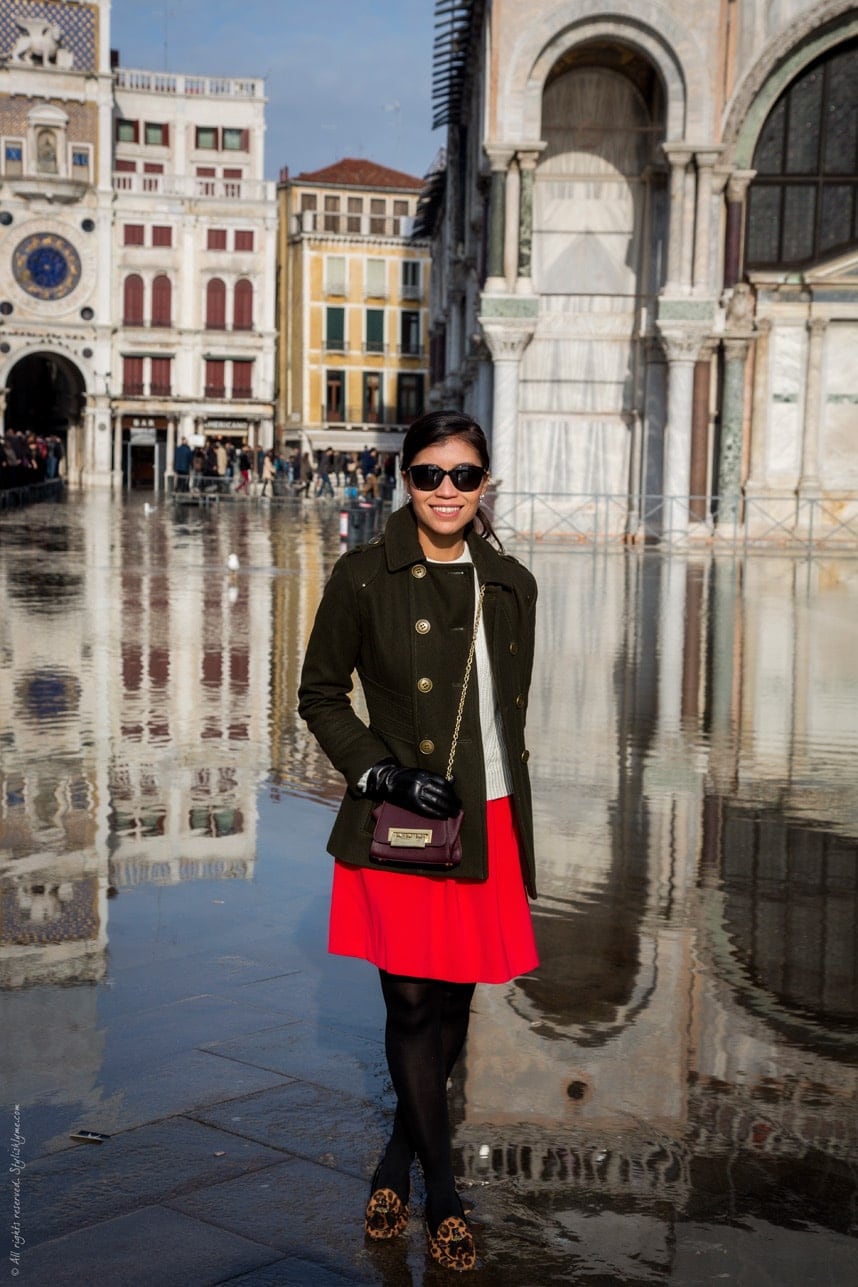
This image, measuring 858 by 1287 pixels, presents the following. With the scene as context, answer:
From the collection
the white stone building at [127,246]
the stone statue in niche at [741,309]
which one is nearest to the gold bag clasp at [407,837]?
the stone statue in niche at [741,309]

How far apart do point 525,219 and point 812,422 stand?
260 inches

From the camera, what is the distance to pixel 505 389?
99.8ft

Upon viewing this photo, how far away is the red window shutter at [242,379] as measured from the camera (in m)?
71.2

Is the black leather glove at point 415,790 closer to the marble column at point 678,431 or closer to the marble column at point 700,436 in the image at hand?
the marble column at point 678,431

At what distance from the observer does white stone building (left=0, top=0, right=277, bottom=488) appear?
6650 centimetres

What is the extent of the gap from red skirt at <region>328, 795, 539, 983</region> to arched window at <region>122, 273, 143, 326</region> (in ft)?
222

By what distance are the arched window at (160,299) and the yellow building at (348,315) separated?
820cm

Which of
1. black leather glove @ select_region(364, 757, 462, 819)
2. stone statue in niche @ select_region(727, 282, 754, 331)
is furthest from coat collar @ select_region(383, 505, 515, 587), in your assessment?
stone statue in niche @ select_region(727, 282, 754, 331)

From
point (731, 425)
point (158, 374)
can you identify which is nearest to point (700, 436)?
point (731, 425)

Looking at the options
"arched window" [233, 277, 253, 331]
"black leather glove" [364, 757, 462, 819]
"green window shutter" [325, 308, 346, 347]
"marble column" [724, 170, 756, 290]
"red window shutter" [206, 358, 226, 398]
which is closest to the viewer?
"black leather glove" [364, 757, 462, 819]

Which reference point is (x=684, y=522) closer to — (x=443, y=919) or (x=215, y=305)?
(x=443, y=919)

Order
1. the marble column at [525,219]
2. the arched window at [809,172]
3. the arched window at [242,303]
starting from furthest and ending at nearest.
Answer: the arched window at [242,303], the arched window at [809,172], the marble column at [525,219]

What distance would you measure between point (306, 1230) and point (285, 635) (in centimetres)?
1170

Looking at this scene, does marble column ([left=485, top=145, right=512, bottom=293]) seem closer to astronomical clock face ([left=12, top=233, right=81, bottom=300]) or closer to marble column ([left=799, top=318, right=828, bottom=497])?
marble column ([left=799, top=318, right=828, bottom=497])
